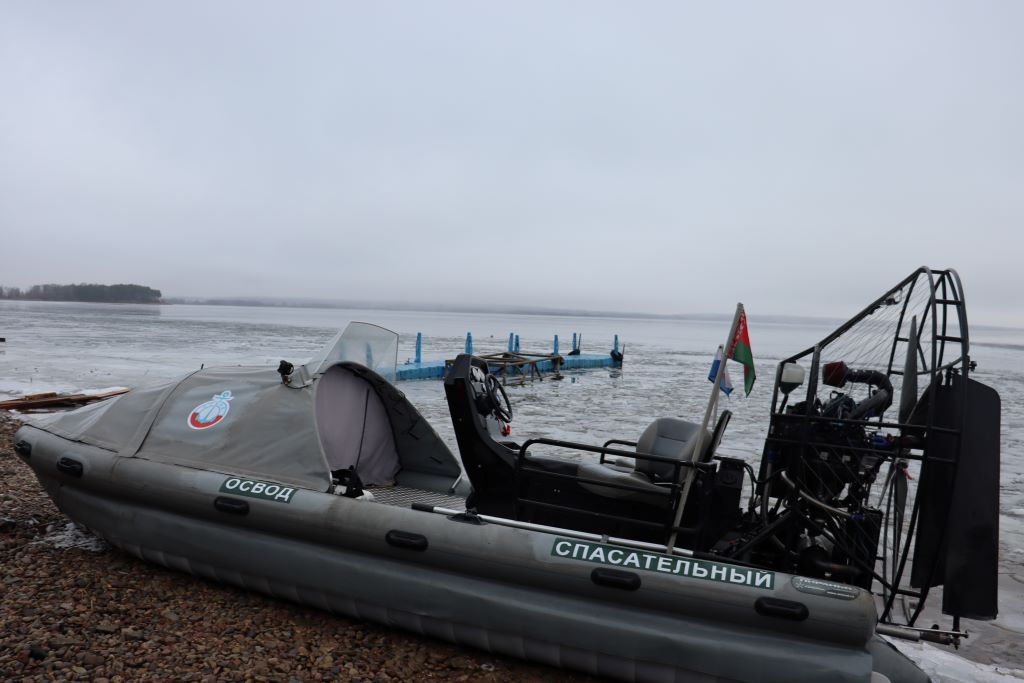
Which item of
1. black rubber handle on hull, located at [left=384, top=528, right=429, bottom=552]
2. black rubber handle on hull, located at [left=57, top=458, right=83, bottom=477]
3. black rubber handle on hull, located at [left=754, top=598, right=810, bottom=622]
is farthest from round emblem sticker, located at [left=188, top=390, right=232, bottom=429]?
black rubber handle on hull, located at [left=754, top=598, right=810, bottom=622]

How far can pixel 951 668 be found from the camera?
4.25 metres

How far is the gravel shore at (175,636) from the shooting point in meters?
3.72

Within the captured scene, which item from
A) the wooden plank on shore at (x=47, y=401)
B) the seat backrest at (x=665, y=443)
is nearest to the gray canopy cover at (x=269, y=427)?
the seat backrest at (x=665, y=443)

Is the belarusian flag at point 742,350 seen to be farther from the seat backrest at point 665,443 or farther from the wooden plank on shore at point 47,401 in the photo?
the wooden plank on shore at point 47,401

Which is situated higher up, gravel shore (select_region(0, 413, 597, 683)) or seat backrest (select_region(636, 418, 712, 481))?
seat backrest (select_region(636, 418, 712, 481))

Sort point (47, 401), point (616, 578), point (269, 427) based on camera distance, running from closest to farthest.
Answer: point (616, 578) < point (269, 427) < point (47, 401)

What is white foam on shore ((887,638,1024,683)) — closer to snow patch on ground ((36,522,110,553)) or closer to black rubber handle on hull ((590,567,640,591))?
black rubber handle on hull ((590,567,640,591))

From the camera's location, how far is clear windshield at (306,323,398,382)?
5.29 metres

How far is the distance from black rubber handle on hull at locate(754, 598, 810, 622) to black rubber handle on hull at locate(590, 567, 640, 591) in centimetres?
61

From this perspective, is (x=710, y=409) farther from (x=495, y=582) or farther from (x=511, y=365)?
(x=511, y=365)

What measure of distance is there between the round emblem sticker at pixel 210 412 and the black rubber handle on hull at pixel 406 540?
1716 millimetres

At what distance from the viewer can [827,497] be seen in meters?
4.15

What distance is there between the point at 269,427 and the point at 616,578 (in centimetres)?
262

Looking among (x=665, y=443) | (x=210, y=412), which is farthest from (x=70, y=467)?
(x=665, y=443)
